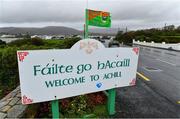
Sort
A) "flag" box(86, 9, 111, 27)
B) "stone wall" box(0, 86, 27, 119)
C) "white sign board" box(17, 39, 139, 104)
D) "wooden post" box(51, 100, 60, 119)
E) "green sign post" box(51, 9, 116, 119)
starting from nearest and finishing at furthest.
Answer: "white sign board" box(17, 39, 139, 104) < "wooden post" box(51, 100, 60, 119) < "stone wall" box(0, 86, 27, 119) < "green sign post" box(51, 9, 116, 119) < "flag" box(86, 9, 111, 27)

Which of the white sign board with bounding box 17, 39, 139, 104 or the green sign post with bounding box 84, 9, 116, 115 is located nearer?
the white sign board with bounding box 17, 39, 139, 104

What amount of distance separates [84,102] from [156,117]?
5.46 ft

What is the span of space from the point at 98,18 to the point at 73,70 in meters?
2.04

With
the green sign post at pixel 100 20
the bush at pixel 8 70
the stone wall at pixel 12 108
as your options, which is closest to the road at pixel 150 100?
the green sign post at pixel 100 20

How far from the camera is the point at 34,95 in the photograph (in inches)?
97.5

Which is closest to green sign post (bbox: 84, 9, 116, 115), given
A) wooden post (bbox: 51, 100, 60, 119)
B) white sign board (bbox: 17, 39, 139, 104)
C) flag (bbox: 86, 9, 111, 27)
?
flag (bbox: 86, 9, 111, 27)

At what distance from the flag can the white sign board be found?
4.44ft

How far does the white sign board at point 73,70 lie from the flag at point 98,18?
1352mm

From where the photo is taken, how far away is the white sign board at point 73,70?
2389mm

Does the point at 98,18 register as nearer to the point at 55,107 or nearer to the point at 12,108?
the point at 55,107

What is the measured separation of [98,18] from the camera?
414 cm

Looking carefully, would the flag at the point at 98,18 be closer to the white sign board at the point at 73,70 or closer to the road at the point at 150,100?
the white sign board at the point at 73,70

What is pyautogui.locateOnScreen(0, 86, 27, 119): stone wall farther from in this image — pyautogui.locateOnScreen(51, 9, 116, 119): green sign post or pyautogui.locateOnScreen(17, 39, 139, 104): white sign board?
pyautogui.locateOnScreen(51, 9, 116, 119): green sign post

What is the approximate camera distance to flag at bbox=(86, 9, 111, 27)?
3936 mm
